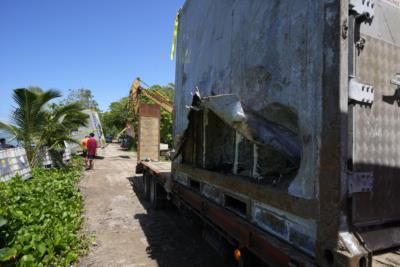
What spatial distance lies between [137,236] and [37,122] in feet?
24.5

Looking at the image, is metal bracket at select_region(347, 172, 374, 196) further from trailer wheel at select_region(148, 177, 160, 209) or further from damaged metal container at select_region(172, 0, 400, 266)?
trailer wheel at select_region(148, 177, 160, 209)

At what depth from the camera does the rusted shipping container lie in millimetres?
1912

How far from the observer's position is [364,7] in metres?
1.99

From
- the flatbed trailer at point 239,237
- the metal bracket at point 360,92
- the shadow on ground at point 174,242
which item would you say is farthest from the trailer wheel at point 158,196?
the metal bracket at point 360,92

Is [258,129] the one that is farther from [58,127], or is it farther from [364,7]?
[58,127]

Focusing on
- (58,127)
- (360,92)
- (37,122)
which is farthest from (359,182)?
(58,127)

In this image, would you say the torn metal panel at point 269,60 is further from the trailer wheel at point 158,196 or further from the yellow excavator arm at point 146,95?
the yellow excavator arm at point 146,95

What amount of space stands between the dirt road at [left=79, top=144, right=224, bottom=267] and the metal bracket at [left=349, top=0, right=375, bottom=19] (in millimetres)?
3988

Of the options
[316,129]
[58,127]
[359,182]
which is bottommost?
[359,182]

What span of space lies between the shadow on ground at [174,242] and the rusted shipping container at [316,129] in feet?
6.64

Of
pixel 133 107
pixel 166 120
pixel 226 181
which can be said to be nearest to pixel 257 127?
pixel 226 181

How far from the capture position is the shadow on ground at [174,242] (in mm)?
4984

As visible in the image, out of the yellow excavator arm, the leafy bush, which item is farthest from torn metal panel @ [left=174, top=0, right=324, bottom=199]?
the yellow excavator arm

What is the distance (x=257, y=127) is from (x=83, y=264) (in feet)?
12.2
